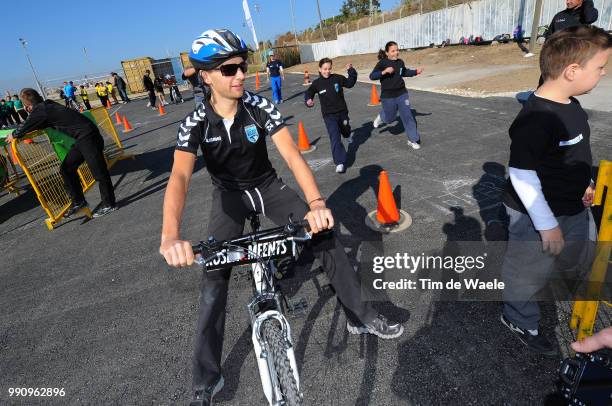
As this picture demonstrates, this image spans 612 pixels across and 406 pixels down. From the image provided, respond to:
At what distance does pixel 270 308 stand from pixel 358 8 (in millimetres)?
84028

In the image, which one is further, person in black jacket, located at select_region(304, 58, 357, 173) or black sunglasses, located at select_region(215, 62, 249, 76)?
person in black jacket, located at select_region(304, 58, 357, 173)

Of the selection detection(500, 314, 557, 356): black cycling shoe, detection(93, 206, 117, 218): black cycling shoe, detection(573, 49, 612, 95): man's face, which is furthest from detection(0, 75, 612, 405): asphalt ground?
detection(573, 49, 612, 95): man's face

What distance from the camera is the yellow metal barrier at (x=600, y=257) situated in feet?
7.64

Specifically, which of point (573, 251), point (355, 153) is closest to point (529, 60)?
point (355, 153)

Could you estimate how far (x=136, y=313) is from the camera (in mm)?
4027

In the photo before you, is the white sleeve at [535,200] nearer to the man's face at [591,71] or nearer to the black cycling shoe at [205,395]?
the man's face at [591,71]

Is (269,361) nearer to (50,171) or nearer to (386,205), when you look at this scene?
(386,205)

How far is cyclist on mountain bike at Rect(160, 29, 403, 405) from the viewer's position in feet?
8.50

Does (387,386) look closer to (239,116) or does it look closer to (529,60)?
(239,116)

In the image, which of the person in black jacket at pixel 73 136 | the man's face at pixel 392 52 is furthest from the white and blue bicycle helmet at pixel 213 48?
the man's face at pixel 392 52

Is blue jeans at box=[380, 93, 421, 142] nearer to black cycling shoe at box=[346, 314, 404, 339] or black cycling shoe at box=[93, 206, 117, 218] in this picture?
black cycling shoe at box=[346, 314, 404, 339]

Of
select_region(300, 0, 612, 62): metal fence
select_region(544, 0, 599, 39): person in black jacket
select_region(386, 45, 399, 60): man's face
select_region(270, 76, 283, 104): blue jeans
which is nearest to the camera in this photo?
select_region(544, 0, 599, 39): person in black jacket

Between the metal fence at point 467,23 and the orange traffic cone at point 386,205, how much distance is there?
20198 millimetres

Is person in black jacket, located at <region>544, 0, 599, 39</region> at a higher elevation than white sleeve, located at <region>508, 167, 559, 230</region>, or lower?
higher
